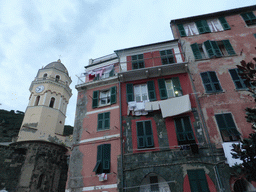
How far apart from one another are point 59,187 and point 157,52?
19.2 metres

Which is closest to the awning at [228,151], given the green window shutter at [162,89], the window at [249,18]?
the green window shutter at [162,89]

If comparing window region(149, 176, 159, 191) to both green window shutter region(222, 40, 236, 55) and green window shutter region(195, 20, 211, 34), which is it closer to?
green window shutter region(222, 40, 236, 55)

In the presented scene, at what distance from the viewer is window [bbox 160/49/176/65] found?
15.5m

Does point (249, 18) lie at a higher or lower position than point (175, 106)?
higher

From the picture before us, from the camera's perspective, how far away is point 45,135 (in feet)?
76.8

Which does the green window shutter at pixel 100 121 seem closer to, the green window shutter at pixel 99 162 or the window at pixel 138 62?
the green window shutter at pixel 99 162

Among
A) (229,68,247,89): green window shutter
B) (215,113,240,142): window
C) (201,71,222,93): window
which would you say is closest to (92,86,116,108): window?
(201,71,222,93): window

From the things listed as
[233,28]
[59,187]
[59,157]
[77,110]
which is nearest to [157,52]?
[233,28]

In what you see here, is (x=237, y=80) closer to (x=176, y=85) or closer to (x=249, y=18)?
(x=176, y=85)

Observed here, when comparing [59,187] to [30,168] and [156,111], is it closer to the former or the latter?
[30,168]

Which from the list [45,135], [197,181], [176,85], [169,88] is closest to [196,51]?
[176,85]

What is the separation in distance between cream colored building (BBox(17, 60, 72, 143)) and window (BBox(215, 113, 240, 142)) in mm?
20672

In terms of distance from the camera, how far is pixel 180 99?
41.7 ft

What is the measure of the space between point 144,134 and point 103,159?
3.31 meters
